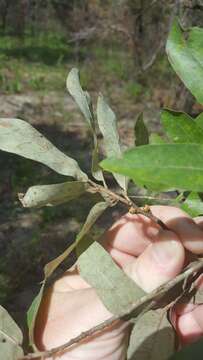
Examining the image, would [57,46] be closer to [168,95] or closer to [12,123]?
[168,95]

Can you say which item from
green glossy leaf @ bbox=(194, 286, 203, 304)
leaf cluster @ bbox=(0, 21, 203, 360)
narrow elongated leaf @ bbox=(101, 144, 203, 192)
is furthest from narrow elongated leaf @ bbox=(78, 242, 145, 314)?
narrow elongated leaf @ bbox=(101, 144, 203, 192)

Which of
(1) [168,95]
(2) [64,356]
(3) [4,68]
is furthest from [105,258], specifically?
(3) [4,68]

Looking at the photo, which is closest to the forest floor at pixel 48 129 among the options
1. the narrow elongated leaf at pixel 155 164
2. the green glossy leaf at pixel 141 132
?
the green glossy leaf at pixel 141 132

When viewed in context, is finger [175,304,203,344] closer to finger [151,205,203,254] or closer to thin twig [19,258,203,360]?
finger [151,205,203,254]

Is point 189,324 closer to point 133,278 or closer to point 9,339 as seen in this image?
point 133,278

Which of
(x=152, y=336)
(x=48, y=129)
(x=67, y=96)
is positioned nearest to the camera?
(x=152, y=336)

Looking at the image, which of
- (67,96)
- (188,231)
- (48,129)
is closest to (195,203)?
(188,231)

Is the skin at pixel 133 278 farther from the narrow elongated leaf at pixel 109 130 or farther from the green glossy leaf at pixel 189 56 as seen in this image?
the green glossy leaf at pixel 189 56
